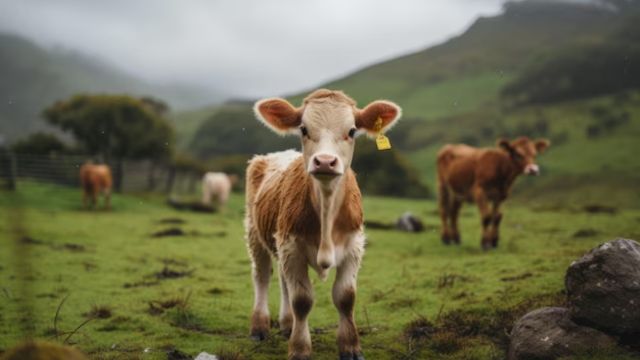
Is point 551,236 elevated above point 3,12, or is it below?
below

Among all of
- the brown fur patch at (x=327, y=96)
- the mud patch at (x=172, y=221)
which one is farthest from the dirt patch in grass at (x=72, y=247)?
the brown fur patch at (x=327, y=96)

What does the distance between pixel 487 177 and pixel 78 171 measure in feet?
96.7

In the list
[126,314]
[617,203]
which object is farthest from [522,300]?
[617,203]

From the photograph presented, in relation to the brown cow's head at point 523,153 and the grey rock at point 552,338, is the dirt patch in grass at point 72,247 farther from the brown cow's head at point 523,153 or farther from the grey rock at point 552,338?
the grey rock at point 552,338

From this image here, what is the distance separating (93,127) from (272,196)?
42.6 m

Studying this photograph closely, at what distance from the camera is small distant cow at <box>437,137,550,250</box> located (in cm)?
1344

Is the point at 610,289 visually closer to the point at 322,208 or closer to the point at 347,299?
the point at 347,299

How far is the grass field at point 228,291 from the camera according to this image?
6016mm

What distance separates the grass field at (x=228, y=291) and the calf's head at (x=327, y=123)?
2254mm

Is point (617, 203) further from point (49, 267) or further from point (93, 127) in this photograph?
point (93, 127)

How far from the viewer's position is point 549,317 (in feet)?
18.0

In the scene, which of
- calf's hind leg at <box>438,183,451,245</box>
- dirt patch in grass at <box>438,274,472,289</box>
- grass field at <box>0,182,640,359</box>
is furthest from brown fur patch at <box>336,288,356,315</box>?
calf's hind leg at <box>438,183,451,245</box>

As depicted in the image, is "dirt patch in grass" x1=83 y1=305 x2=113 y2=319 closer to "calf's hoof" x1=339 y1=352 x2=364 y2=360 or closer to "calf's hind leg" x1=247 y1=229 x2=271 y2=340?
"calf's hind leg" x1=247 y1=229 x2=271 y2=340

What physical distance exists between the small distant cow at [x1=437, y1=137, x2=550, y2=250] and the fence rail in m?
15.3
